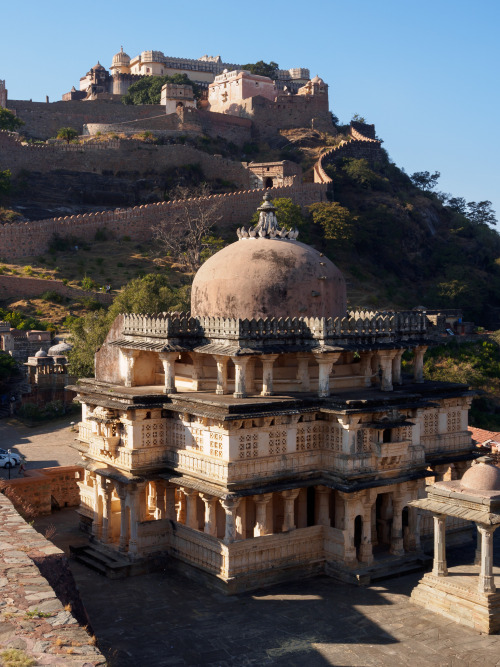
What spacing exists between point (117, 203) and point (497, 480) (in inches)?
1818

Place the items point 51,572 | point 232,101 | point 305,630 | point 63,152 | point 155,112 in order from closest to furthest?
point 51,572 → point 305,630 → point 63,152 → point 155,112 → point 232,101

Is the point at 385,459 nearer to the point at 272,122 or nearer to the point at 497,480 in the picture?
the point at 497,480

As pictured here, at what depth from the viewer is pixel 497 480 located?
12055 mm

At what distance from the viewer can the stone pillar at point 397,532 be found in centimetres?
1422

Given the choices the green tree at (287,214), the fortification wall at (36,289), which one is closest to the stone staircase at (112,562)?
the fortification wall at (36,289)

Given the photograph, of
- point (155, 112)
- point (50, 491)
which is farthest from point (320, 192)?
point (50, 491)

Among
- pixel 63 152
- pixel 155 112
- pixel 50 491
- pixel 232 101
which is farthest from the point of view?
pixel 232 101

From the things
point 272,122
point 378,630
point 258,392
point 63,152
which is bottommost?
point 378,630

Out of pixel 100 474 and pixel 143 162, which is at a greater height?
pixel 143 162

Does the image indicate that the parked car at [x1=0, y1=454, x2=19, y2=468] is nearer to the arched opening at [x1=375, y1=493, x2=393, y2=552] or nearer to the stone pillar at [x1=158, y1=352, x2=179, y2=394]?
the stone pillar at [x1=158, y1=352, x2=179, y2=394]

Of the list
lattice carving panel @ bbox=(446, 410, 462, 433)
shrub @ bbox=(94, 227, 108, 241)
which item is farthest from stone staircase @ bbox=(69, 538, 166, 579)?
shrub @ bbox=(94, 227, 108, 241)

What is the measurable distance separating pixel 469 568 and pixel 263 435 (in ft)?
13.3

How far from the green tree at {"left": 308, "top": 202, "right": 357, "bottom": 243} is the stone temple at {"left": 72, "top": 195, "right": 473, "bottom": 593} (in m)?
35.1

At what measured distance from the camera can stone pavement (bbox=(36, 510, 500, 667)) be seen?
34.7ft
